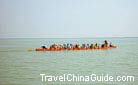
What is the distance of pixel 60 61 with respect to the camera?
246 centimetres

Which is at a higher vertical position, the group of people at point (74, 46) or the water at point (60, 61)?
the group of people at point (74, 46)

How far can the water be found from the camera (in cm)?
240

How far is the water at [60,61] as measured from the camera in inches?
94.6

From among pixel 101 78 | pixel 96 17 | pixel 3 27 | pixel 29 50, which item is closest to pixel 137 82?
pixel 101 78

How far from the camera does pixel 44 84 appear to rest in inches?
95.7

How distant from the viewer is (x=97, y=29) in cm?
245

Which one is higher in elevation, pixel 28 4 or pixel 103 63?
pixel 28 4

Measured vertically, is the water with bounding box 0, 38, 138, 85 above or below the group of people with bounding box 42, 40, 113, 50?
below

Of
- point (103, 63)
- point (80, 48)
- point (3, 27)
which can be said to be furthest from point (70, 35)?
point (3, 27)

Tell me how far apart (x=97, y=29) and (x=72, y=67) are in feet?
1.14

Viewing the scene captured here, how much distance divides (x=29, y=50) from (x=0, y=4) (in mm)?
425

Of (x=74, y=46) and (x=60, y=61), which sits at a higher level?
(x=74, y=46)

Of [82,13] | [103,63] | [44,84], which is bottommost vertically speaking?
[44,84]

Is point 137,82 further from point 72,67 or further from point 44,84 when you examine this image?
point 44,84
